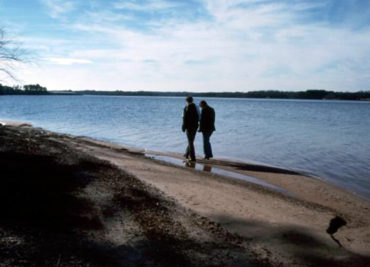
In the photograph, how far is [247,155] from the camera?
578 inches

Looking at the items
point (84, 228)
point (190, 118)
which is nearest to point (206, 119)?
point (190, 118)

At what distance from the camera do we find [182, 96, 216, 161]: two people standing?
1123cm

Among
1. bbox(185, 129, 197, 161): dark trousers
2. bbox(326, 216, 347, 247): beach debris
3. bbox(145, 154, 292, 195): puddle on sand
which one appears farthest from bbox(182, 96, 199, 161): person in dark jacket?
bbox(326, 216, 347, 247): beach debris

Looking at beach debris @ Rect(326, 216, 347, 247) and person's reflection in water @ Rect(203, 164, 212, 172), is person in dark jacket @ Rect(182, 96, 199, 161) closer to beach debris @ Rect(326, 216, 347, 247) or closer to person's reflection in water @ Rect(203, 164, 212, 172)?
person's reflection in water @ Rect(203, 164, 212, 172)

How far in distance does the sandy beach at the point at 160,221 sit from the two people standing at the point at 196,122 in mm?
3150

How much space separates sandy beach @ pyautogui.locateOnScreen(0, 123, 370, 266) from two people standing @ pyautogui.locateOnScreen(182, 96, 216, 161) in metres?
3.15

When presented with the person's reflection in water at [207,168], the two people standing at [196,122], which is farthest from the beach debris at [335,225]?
the two people standing at [196,122]

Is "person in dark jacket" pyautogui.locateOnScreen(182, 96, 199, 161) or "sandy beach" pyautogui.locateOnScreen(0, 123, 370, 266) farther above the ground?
"person in dark jacket" pyautogui.locateOnScreen(182, 96, 199, 161)

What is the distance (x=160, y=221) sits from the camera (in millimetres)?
4984

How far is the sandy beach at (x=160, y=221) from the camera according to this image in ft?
12.6

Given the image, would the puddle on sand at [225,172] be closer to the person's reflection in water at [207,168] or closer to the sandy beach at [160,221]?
the person's reflection in water at [207,168]

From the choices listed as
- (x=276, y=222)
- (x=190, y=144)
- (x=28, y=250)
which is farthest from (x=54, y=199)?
(x=190, y=144)

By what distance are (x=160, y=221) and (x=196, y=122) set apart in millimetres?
6712

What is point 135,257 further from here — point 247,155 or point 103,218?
point 247,155
